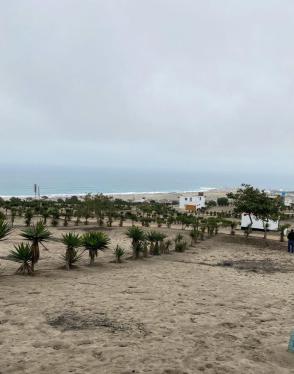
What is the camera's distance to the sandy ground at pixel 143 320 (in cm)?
534

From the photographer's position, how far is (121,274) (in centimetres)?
1189

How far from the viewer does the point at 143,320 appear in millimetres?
7172

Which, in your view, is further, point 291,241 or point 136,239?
point 291,241

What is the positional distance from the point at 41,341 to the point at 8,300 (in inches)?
97.6

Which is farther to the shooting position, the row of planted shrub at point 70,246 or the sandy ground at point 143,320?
the row of planted shrub at point 70,246

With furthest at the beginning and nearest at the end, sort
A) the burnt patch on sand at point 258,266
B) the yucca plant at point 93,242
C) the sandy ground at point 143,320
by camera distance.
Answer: the burnt patch on sand at point 258,266 < the yucca plant at point 93,242 < the sandy ground at point 143,320

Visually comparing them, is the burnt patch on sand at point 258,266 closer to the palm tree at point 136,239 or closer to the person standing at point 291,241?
the palm tree at point 136,239

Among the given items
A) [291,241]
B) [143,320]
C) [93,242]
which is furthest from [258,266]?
[143,320]

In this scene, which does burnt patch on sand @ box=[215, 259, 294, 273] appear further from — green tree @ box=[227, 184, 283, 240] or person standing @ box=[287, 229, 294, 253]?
green tree @ box=[227, 184, 283, 240]

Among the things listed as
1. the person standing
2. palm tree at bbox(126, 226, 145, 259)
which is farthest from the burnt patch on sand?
the person standing

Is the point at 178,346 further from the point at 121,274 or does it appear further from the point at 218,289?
the point at 121,274

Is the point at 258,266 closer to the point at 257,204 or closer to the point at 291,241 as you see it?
the point at 291,241

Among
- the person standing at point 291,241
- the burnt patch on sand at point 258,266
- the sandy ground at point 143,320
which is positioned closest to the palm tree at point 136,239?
the sandy ground at point 143,320

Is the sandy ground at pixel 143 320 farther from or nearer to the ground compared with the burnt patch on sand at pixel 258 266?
farther from the ground
